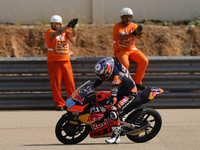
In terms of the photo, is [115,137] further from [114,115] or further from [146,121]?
[146,121]

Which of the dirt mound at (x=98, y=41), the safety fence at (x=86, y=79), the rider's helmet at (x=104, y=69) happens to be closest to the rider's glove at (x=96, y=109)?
the rider's helmet at (x=104, y=69)

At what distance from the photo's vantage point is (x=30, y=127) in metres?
6.87

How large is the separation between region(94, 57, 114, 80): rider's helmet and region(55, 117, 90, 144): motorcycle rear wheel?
82 centimetres

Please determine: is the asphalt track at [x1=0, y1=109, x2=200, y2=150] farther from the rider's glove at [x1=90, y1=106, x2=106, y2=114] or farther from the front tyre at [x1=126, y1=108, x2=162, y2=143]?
the rider's glove at [x1=90, y1=106, x2=106, y2=114]

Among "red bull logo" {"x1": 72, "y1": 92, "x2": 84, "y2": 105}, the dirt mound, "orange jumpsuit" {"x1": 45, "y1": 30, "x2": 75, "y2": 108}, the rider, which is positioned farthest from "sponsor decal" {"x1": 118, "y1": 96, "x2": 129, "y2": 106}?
the dirt mound

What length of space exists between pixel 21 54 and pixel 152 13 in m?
4.77

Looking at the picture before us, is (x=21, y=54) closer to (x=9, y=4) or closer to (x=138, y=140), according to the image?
(x=9, y=4)

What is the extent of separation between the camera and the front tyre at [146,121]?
5.57 metres

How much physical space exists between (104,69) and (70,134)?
111 cm

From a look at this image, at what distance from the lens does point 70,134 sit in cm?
546

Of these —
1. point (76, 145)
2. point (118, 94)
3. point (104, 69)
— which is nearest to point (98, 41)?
point (118, 94)

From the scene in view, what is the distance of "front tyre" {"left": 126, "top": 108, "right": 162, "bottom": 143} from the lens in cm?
557

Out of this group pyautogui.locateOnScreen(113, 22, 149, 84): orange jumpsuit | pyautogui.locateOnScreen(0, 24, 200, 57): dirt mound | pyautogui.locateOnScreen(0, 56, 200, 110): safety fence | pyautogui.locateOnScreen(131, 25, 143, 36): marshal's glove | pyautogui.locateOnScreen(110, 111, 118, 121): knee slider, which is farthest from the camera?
pyautogui.locateOnScreen(0, 24, 200, 57): dirt mound

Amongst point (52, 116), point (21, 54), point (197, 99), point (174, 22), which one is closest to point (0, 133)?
point (52, 116)
